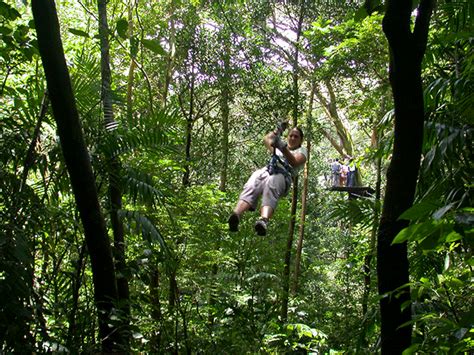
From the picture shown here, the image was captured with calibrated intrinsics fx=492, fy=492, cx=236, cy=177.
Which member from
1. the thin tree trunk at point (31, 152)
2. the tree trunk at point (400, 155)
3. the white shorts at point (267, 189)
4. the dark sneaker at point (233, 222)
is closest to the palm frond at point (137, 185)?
the thin tree trunk at point (31, 152)

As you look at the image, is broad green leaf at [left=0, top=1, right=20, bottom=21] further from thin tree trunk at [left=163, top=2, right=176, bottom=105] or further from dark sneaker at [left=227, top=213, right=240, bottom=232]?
thin tree trunk at [left=163, top=2, right=176, bottom=105]

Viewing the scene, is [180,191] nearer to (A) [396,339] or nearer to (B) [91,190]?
(B) [91,190]

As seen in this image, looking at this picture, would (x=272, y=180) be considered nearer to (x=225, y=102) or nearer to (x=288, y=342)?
(x=288, y=342)

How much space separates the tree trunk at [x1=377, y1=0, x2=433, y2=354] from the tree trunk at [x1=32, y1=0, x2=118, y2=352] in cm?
121

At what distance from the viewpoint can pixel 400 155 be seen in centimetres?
147

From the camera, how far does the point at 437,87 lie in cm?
259

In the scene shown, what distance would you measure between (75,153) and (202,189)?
399cm

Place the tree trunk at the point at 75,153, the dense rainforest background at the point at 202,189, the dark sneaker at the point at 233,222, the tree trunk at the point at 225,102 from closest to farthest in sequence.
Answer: the dense rainforest background at the point at 202,189 < the tree trunk at the point at 75,153 < the dark sneaker at the point at 233,222 < the tree trunk at the point at 225,102

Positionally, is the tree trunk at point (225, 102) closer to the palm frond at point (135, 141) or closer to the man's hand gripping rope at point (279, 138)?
the man's hand gripping rope at point (279, 138)

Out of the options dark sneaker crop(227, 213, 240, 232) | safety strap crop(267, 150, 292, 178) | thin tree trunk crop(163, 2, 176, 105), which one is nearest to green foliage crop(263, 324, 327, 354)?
dark sneaker crop(227, 213, 240, 232)

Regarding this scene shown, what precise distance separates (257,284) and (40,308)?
12.6ft

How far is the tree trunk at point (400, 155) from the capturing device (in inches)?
55.4

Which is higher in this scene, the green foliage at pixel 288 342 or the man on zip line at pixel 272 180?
the man on zip line at pixel 272 180

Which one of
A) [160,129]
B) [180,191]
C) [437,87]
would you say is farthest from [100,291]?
[180,191]
